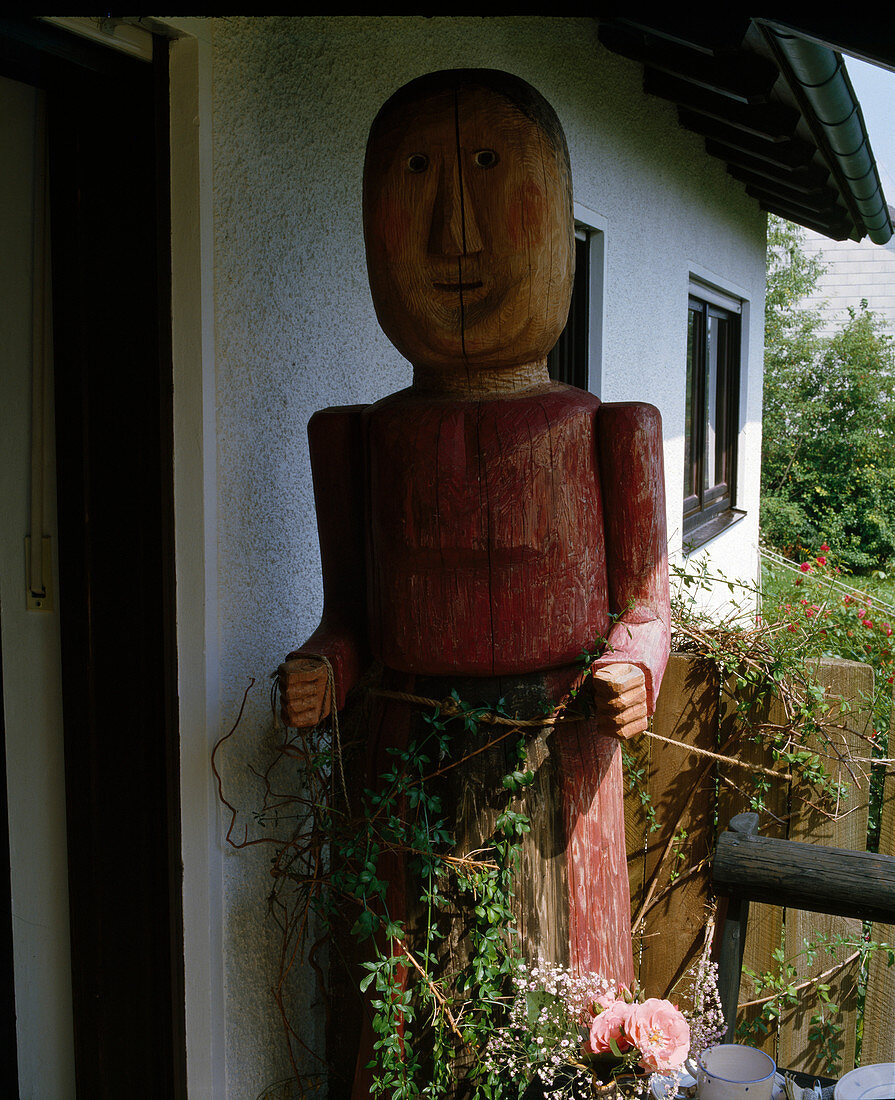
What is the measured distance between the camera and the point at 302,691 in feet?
5.13

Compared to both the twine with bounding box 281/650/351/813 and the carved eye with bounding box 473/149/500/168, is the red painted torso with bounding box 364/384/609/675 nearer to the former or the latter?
the twine with bounding box 281/650/351/813

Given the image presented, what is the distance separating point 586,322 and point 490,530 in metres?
2.43

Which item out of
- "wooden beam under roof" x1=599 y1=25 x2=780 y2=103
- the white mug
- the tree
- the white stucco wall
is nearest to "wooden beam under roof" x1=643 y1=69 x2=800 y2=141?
"wooden beam under roof" x1=599 y1=25 x2=780 y2=103

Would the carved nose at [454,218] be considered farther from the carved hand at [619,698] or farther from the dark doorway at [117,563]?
the carved hand at [619,698]

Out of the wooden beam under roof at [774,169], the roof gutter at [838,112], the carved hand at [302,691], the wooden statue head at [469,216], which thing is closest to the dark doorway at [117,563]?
the carved hand at [302,691]

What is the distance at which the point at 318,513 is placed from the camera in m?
1.81

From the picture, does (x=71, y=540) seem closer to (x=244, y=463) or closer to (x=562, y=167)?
(x=244, y=463)

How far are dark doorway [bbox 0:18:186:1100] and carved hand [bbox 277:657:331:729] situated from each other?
0.29 metres

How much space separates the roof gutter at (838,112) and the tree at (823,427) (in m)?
11.8

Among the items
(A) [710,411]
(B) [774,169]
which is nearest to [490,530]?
(B) [774,169]

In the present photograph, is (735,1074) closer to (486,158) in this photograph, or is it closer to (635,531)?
(635,531)

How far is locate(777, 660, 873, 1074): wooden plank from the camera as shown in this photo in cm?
254

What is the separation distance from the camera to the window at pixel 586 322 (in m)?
3.71

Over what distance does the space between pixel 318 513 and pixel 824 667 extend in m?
1.55
